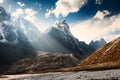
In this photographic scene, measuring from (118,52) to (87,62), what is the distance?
19837 mm

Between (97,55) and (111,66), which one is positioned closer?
(111,66)

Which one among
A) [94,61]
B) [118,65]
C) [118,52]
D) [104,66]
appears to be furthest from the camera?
[94,61]

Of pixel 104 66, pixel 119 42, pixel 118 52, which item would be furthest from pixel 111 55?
pixel 104 66

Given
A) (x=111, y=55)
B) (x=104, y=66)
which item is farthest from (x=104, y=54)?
(x=104, y=66)

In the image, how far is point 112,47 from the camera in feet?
368

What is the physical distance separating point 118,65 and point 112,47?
31.7 m

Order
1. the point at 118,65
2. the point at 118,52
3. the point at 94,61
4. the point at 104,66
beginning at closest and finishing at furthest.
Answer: the point at 118,65 → the point at 104,66 → the point at 118,52 → the point at 94,61

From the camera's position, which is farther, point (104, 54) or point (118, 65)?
point (104, 54)

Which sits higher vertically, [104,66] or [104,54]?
[104,54]

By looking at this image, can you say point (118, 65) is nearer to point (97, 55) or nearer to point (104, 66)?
point (104, 66)

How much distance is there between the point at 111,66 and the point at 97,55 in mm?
32116

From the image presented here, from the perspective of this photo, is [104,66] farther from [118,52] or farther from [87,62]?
[87,62]

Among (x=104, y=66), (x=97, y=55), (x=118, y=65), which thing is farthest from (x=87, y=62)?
(x=118, y=65)

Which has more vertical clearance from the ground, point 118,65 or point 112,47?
point 112,47
